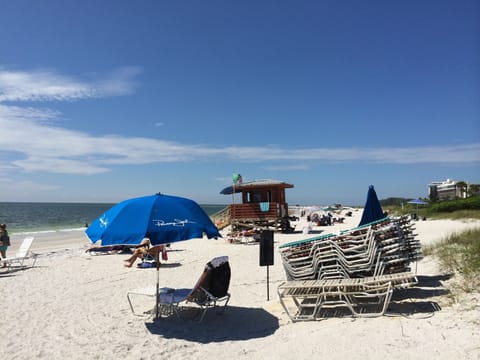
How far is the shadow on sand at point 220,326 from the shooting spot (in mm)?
5340

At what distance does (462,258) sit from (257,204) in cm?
1387

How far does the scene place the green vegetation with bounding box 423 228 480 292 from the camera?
6.24m

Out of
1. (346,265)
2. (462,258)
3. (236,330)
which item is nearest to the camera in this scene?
(236,330)

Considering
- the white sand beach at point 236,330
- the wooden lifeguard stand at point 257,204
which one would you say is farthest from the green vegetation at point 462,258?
the wooden lifeguard stand at point 257,204

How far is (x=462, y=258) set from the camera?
8.03m

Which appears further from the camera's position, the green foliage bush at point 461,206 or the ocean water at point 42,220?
the ocean water at point 42,220

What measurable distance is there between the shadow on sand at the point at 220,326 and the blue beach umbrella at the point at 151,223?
4.74 feet

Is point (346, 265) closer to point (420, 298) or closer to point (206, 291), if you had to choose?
point (420, 298)

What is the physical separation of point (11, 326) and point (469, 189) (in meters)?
58.1

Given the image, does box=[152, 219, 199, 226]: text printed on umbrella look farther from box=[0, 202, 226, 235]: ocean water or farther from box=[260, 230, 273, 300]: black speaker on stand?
box=[0, 202, 226, 235]: ocean water

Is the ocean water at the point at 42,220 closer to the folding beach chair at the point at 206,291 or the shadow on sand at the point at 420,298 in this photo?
the folding beach chair at the point at 206,291

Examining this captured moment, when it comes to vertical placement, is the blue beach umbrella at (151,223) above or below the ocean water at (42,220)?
above

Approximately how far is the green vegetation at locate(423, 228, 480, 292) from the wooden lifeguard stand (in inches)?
425

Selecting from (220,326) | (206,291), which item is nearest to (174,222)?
(206,291)
